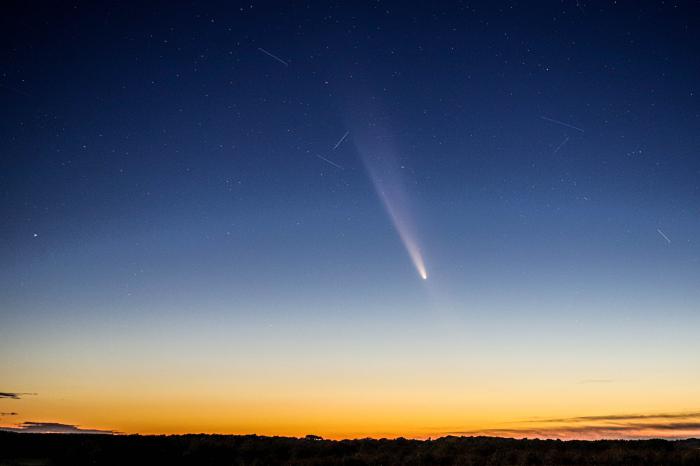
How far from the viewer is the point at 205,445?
37250 mm

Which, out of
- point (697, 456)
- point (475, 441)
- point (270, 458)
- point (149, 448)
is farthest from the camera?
point (475, 441)

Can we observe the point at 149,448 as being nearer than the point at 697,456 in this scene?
No

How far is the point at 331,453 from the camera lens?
36188 millimetres

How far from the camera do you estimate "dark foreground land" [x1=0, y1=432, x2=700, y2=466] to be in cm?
2817

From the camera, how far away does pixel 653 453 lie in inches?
1158

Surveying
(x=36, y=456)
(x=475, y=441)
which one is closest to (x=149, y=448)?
(x=36, y=456)

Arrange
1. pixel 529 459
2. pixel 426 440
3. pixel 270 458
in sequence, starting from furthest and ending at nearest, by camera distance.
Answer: pixel 426 440 < pixel 270 458 < pixel 529 459

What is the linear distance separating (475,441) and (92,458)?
23.7m

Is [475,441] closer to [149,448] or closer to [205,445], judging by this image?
[205,445]

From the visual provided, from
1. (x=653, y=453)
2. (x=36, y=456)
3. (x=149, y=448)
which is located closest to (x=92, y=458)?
(x=36, y=456)

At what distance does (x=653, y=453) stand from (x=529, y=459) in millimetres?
6003

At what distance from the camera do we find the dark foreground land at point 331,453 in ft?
92.4

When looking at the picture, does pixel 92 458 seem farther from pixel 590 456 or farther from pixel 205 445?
pixel 590 456

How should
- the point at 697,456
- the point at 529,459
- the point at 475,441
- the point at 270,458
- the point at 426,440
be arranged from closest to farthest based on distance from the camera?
the point at 697,456, the point at 529,459, the point at 270,458, the point at 475,441, the point at 426,440
